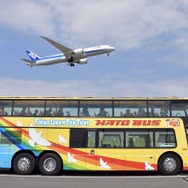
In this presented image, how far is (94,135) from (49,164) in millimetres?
2038

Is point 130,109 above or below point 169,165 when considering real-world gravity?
above

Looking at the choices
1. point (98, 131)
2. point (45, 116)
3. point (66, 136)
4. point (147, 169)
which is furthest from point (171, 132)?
point (45, 116)

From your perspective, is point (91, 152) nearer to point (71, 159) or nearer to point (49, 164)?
point (71, 159)

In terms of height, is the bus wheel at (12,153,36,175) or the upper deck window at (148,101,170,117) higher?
the upper deck window at (148,101,170,117)

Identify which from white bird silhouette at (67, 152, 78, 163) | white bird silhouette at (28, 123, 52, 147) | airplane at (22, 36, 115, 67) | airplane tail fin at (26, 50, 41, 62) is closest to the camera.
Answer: white bird silhouette at (67, 152, 78, 163)

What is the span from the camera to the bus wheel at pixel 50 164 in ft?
43.6

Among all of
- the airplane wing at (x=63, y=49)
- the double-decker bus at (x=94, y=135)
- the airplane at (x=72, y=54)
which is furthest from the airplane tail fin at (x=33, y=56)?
the double-decker bus at (x=94, y=135)

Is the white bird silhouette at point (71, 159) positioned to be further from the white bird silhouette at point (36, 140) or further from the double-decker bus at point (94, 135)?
the white bird silhouette at point (36, 140)

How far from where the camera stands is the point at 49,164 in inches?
527

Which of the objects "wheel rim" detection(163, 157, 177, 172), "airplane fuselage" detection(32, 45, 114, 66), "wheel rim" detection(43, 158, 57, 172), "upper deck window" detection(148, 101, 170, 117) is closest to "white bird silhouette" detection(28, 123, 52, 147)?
"wheel rim" detection(43, 158, 57, 172)

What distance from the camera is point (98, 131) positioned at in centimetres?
1355

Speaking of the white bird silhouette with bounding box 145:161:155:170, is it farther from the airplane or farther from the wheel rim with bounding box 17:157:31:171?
the airplane

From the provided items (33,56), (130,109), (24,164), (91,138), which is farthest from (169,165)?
(33,56)

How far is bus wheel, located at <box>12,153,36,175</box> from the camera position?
13367 mm
